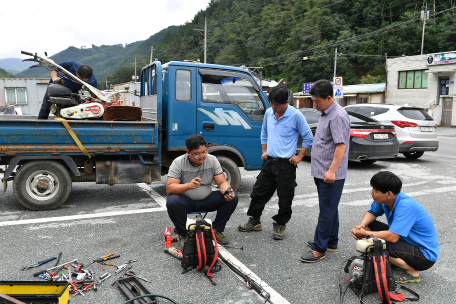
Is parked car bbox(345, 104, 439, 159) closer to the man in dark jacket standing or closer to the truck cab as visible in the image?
the truck cab

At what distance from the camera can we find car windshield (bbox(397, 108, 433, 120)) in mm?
10125

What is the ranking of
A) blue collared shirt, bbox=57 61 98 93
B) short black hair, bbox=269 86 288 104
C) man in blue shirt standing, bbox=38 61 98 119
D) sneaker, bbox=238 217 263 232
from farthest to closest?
blue collared shirt, bbox=57 61 98 93 < man in blue shirt standing, bbox=38 61 98 119 < sneaker, bbox=238 217 263 232 < short black hair, bbox=269 86 288 104

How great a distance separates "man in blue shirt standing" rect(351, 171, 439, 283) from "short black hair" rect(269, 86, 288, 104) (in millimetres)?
1433

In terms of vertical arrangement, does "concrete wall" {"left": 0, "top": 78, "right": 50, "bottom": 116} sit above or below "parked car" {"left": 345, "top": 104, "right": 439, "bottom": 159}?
above

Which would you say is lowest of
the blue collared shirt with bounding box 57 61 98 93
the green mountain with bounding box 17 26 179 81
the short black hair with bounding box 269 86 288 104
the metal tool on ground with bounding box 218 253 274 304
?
the metal tool on ground with bounding box 218 253 274 304

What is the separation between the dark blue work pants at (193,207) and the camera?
3742 mm

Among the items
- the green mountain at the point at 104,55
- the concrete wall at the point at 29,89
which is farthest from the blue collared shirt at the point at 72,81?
the green mountain at the point at 104,55

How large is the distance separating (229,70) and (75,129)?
8.76 ft

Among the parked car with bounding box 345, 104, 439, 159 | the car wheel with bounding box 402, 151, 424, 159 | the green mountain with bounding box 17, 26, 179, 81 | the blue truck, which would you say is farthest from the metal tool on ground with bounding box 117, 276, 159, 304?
the green mountain with bounding box 17, 26, 179, 81

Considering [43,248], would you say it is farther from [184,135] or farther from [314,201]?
[314,201]

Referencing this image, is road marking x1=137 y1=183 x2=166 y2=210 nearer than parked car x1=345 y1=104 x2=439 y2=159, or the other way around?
road marking x1=137 y1=183 x2=166 y2=210

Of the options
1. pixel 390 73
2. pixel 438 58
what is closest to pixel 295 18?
pixel 390 73

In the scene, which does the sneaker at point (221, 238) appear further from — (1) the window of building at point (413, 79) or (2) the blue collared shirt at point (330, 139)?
(1) the window of building at point (413, 79)

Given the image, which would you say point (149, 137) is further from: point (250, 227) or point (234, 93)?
point (250, 227)
